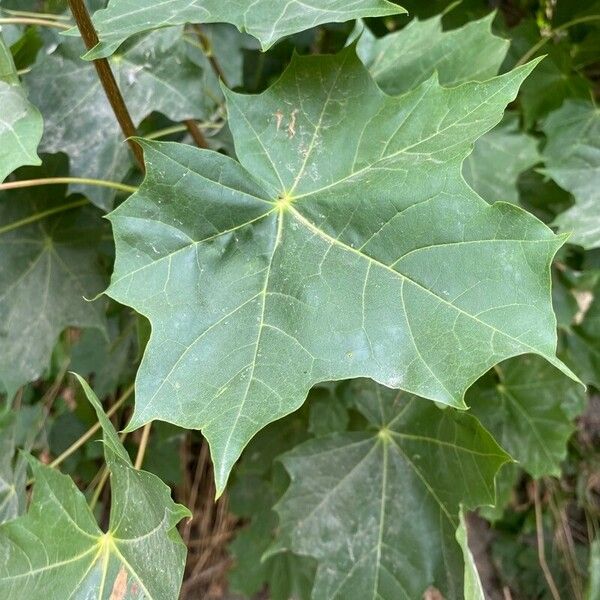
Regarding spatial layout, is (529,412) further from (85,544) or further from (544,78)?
(85,544)

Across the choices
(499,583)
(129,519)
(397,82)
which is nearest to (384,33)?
(397,82)

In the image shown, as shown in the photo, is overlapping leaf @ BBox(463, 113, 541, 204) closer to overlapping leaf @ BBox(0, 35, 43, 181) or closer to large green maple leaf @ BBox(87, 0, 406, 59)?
large green maple leaf @ BBox(87, 0, 406, 59)

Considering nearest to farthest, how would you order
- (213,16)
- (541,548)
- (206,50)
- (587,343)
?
1. (213,16)
2. (206,50)
3. (587,343)
4. (541,548)

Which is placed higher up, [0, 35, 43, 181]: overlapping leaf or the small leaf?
[0, 35, 43, 181]: overlapping leaf

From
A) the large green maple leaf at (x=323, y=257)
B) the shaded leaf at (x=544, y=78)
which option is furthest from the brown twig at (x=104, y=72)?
the shaded leaf at (x=544, y=78)

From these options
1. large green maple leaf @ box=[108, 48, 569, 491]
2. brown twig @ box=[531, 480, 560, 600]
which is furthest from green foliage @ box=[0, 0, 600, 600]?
brown twig @ box=[531, 480, 560, 600]

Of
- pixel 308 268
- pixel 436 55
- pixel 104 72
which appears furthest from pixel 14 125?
pixel 436 55

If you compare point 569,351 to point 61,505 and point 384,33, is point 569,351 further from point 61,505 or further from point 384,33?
point 61,505
